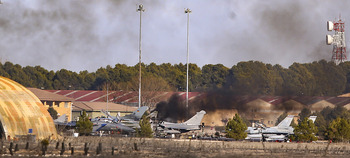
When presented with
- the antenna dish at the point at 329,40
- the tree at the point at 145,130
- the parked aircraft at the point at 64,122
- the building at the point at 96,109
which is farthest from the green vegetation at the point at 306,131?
the building at the point at 96,109

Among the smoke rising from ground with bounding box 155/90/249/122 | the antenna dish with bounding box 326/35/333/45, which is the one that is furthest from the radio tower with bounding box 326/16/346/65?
the smoke rising from ground with bounding box 155/90/249/122

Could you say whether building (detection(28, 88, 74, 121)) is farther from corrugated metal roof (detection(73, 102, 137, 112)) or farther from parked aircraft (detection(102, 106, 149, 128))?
parked aircraft (detection(102, 106, 149, 128))

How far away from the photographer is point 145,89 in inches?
6132

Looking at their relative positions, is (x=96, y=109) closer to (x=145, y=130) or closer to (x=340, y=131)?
(x=145, y=130)

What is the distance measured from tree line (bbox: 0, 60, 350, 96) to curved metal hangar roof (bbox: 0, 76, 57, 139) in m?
39.6

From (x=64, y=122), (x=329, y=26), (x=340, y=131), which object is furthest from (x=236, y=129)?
(x=329, y=26)

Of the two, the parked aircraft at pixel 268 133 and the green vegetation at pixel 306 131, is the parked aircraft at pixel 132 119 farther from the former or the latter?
the green vegetation at pixel 306 131

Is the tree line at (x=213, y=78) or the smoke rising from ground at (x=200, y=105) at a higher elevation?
the tree line at (x=213, y=78)

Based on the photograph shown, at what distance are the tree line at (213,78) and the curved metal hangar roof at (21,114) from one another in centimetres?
3960

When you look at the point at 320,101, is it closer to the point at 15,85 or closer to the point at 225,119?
the point at 225,119

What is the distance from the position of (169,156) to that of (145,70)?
13526cm

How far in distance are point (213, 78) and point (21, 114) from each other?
115468 millimetres

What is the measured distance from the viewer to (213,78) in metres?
175

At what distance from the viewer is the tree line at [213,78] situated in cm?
10088
